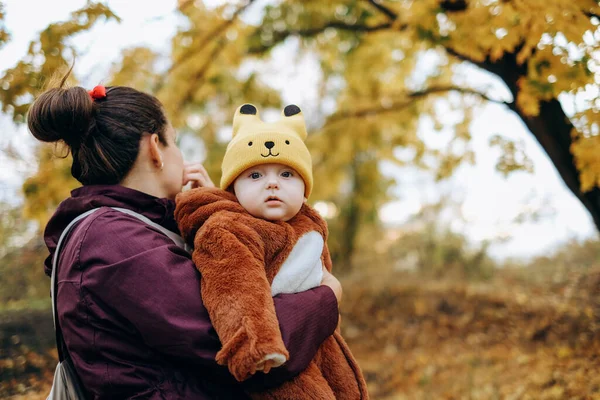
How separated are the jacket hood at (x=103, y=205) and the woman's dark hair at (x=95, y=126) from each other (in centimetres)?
8

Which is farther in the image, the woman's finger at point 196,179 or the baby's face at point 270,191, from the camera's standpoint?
the woman's finger at point 196,179

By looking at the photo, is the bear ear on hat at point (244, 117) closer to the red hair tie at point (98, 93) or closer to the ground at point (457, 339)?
the red hair tie at point (98, 93)

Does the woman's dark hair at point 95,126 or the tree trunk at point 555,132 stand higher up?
the woman's dark hair at point 95,126

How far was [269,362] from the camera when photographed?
147 centimetres

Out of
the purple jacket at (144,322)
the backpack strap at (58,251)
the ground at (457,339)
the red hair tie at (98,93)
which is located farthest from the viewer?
the ground at (457,339)

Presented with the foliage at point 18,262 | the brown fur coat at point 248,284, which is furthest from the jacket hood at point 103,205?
the foliage at point 18,262

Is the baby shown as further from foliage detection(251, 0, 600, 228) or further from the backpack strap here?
foliage detection(251, 0, 600, 228)

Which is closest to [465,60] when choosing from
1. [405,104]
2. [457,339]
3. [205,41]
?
[405,104]

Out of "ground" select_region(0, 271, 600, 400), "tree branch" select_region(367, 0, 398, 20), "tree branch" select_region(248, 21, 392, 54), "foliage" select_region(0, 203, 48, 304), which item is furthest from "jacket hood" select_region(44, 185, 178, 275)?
"tree branch" select_region(248, 21, 392, 54)

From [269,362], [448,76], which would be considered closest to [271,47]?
[448,76]

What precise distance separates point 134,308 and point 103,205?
460 millimetres

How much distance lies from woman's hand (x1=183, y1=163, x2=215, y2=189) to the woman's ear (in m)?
0.20

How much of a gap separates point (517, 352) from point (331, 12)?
3.83 m

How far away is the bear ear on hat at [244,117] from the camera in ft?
6.79
